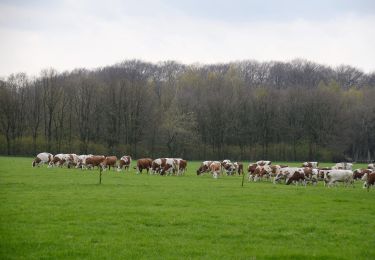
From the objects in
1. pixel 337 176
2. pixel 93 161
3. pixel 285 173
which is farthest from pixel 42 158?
pixel 337 176

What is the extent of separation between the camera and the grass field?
11.8 m

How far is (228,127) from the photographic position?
94688mm

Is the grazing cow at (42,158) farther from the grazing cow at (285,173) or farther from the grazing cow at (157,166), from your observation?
the grazing cow at (285,173)

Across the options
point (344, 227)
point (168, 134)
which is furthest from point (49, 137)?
point (344, 227)

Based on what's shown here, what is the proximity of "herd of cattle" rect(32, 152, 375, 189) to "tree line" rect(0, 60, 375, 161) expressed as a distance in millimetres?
40246

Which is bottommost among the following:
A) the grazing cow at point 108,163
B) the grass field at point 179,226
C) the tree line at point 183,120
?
the grass field at point 179,226

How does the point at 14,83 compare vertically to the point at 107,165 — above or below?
above

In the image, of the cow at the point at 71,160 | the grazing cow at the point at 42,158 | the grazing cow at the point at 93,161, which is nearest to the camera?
the grazing cow at the point at 93,161

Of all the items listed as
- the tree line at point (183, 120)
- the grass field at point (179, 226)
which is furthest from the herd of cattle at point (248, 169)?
the tree line at point (183, 120)

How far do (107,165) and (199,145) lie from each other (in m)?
49.1

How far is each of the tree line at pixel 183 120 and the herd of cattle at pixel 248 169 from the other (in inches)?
1584

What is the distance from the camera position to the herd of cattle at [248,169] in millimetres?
34875

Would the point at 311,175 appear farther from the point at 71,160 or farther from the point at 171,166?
the point at 71,160

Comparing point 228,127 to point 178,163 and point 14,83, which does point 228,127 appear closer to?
point 14,83
